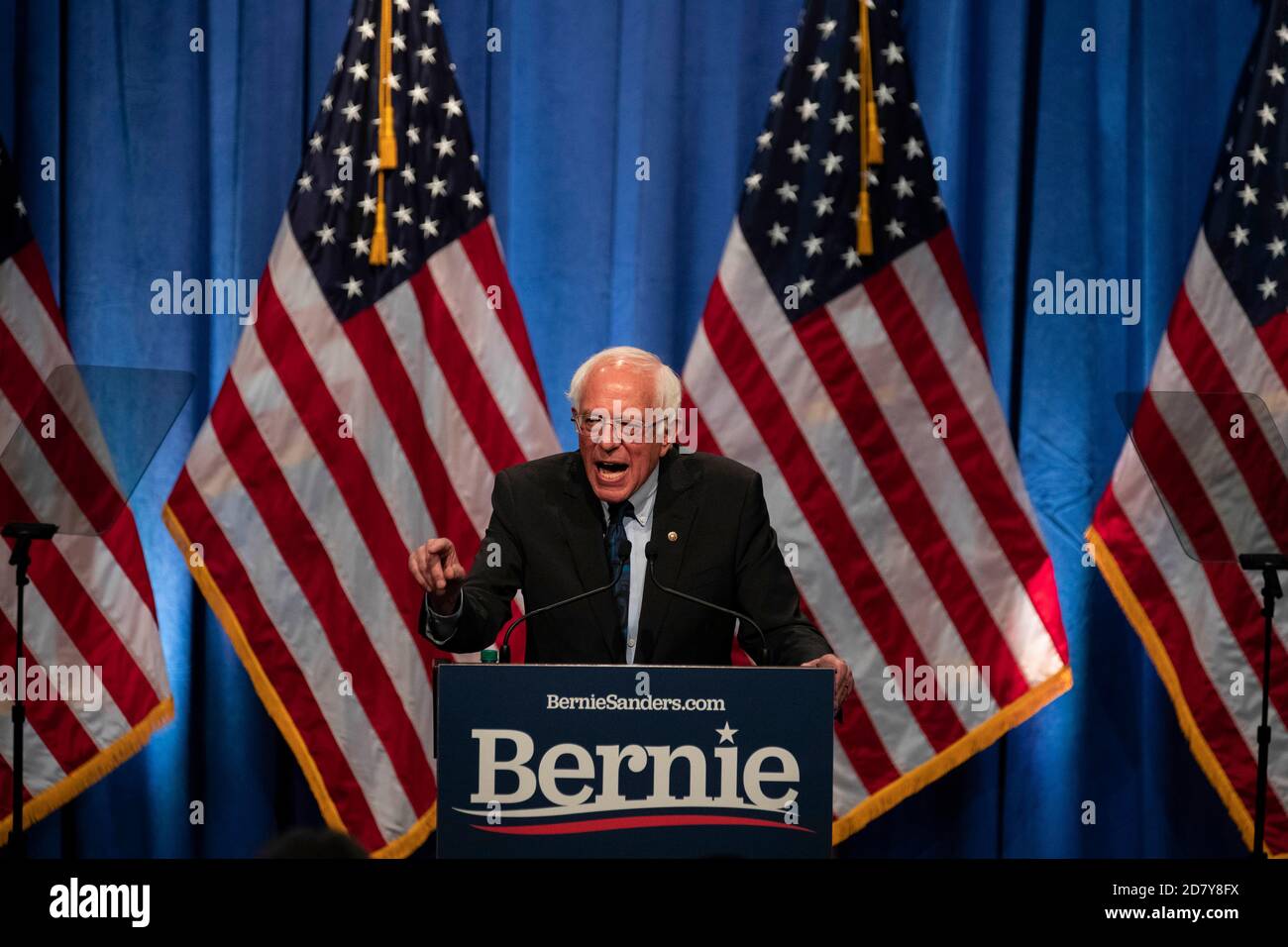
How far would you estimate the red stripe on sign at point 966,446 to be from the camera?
4.39 meters

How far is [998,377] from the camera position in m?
4.58

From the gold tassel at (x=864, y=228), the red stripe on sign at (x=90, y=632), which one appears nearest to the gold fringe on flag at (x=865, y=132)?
the gold tassel at (x=864, y=228)

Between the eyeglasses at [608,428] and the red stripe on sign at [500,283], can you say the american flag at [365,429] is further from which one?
the eyeglasses at [608,428]

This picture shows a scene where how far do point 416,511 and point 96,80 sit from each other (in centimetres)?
183

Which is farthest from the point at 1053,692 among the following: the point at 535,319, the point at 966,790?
the point at 535,319

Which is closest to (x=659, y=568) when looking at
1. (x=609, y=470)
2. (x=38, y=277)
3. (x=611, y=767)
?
(x=609, y=470)

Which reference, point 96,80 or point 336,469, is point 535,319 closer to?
point 336,469

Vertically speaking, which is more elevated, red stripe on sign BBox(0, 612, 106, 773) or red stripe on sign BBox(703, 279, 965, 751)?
red stripe on sign BBox(703, 279, 965, 751)

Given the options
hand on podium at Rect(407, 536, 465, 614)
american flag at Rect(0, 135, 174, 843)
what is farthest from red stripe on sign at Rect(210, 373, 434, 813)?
hand on podium at Rect(407, 536, 465, 614)

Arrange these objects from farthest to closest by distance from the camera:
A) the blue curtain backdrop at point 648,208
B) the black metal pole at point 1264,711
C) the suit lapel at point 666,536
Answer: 1. the blue curtain backdrop at point 648,208
2. the black metal pole at point 1264,711
3. the suit lapel at point 666,536

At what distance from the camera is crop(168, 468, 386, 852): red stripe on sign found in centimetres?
438

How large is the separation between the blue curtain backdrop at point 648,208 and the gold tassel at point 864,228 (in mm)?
396

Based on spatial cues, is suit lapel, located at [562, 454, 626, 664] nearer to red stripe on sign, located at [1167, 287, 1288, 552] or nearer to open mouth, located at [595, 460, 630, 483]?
open mouth, located at [595, 460, 630, 483]

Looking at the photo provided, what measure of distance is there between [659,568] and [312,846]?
161 centimetres
